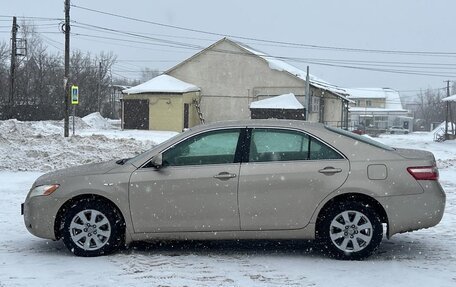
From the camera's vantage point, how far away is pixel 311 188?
5.93 meters

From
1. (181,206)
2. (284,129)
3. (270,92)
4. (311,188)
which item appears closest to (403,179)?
(311,188)

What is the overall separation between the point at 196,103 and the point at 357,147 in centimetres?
3865

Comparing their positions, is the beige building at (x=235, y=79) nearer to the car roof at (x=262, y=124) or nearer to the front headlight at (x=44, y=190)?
the car roof at (x=262, y=124)

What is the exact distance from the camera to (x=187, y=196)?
5992mm

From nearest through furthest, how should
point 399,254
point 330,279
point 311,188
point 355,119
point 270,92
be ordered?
point 330,279, point 311,188, point 399,254, point 270,92, point 355,119

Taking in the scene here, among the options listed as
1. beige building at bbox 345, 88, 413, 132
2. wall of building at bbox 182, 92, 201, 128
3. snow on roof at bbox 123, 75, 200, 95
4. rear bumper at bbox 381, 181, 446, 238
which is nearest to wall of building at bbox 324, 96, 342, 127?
wall of building at bbox 182, 92, 201, 128

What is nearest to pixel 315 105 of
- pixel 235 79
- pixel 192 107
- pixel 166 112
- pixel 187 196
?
pixel 235 79

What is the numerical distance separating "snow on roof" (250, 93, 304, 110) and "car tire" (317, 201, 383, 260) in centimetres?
3289

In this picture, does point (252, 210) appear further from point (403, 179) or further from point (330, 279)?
point (403, 179)

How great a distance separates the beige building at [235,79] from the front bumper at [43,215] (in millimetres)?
37051

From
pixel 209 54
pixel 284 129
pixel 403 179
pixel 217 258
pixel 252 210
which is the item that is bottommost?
pixel 217 258

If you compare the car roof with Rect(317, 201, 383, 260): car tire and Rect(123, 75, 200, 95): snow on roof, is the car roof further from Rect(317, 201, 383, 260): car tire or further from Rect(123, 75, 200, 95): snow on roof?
Rect(123, 75, 200, 95): snow on roof

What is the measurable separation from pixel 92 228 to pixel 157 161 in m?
1.03

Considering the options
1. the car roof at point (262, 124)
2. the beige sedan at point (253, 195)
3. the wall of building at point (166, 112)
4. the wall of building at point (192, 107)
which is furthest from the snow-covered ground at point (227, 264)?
the wall of building at point (192, 107)
